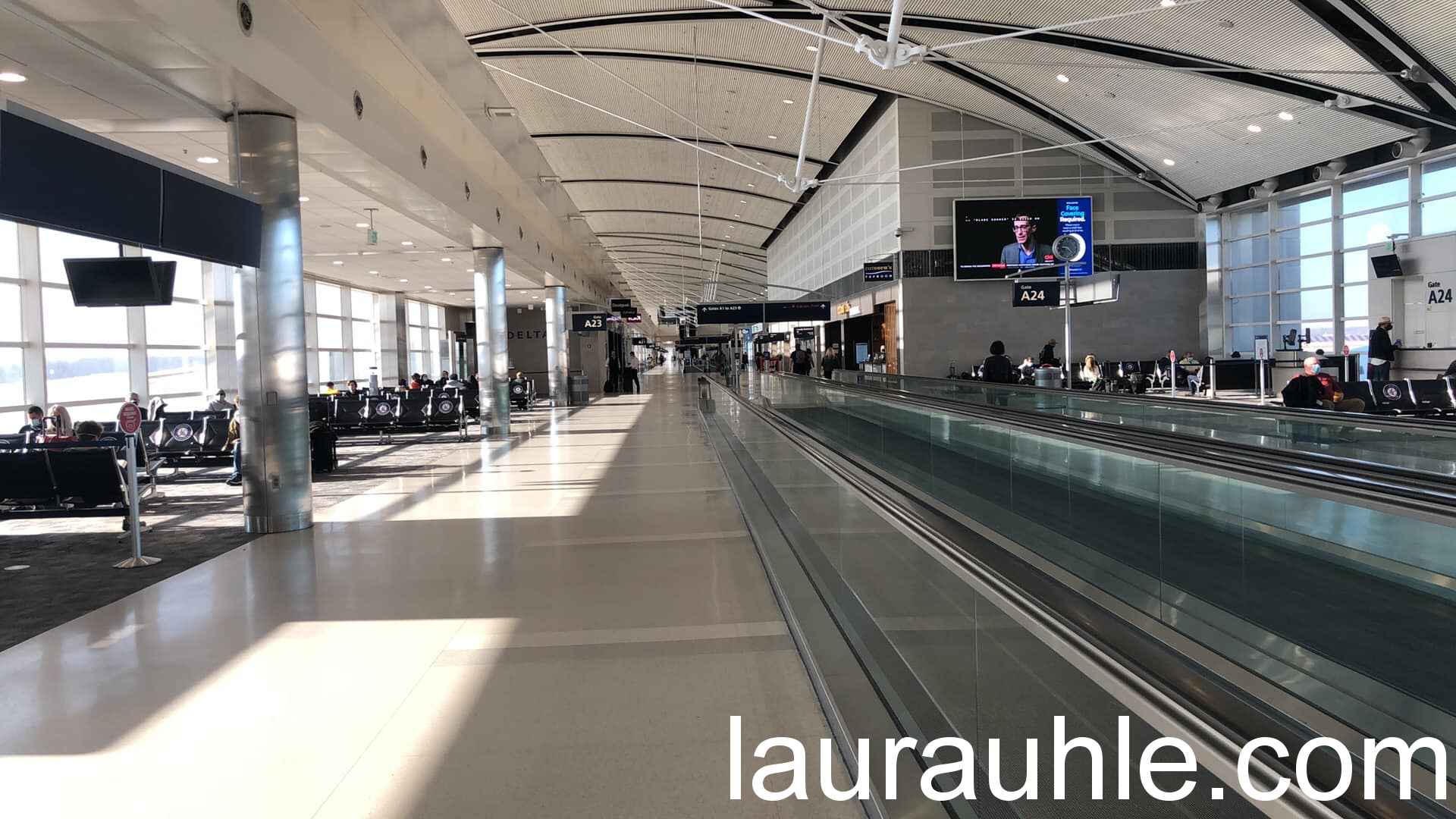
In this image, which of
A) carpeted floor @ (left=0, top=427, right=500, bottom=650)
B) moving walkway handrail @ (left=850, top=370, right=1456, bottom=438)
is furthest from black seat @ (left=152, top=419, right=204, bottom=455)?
moving walkway handrail @ (left=850, top=370, right=1456, bottom=438)

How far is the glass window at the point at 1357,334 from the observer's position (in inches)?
966

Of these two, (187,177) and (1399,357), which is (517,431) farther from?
(1399,357)

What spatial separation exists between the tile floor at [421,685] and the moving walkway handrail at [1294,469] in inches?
87.2

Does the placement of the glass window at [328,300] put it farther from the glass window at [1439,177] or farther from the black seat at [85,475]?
the glass window at [1439,177]

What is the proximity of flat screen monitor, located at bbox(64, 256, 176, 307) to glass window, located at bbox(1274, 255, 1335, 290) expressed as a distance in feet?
92.5

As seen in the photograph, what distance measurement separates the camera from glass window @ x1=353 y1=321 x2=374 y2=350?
36.9 meters

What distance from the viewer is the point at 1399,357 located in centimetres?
2242

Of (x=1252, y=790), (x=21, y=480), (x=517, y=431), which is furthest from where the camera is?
(x=517, y=431)

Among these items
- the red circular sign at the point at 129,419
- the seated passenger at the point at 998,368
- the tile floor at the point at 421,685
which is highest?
the seated passenger at the point at 998,368

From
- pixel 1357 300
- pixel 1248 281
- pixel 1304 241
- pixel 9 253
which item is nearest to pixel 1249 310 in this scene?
pixel 1248 281

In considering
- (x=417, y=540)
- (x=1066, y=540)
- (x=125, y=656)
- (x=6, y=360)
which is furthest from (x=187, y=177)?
(x=6, y=360)

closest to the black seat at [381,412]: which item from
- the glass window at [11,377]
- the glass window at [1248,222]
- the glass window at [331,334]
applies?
the glass window at [11,377]

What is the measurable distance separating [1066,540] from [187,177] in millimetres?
7942

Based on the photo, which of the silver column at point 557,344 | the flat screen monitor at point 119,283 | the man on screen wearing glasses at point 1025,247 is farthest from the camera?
the silver column at point 557,344
